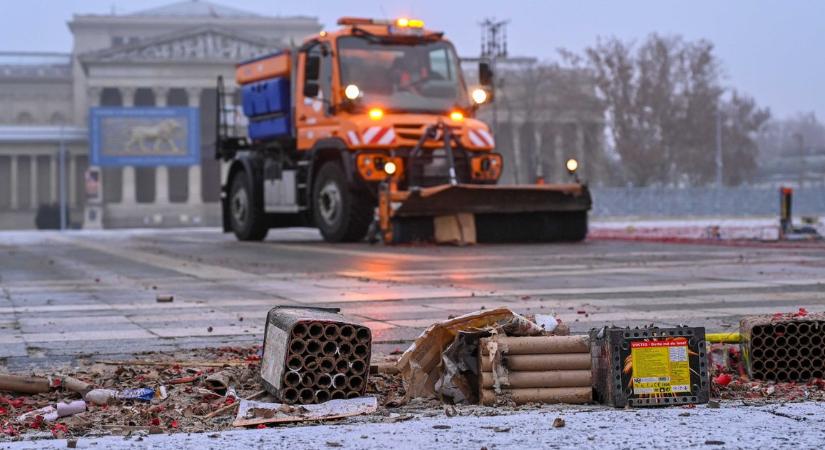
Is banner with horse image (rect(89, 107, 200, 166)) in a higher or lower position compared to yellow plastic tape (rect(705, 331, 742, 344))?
higher

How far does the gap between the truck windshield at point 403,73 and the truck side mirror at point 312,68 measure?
0.42 m

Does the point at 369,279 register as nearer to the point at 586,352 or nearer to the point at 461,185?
the point at 461,185

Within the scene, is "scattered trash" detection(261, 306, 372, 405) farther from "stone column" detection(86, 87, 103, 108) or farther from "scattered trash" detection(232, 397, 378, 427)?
"stone column" detection(86, 87, 103, 108)

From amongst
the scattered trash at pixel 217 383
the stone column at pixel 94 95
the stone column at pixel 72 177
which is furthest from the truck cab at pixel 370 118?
the stone column at pixel 94 95

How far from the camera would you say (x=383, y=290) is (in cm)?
1329

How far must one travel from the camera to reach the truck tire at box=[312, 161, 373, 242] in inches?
933

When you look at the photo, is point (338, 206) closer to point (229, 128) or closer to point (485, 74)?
point (485, 74)

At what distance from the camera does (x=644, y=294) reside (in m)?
12.1

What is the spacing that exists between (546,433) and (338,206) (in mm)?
18804

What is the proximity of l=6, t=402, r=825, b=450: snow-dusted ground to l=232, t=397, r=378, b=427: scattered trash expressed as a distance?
0.14m

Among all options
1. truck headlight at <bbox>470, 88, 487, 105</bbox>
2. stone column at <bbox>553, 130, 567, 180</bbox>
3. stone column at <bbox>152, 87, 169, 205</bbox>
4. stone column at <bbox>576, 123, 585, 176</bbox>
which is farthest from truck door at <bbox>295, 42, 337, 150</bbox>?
stone column at <bbox>152, 87, 169, 205</bbox>

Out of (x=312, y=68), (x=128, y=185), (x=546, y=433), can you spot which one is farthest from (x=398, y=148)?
(x=128, y=185)

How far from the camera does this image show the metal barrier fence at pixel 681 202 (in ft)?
209

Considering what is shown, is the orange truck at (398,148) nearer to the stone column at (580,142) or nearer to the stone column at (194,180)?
the stone column at (580,142)
